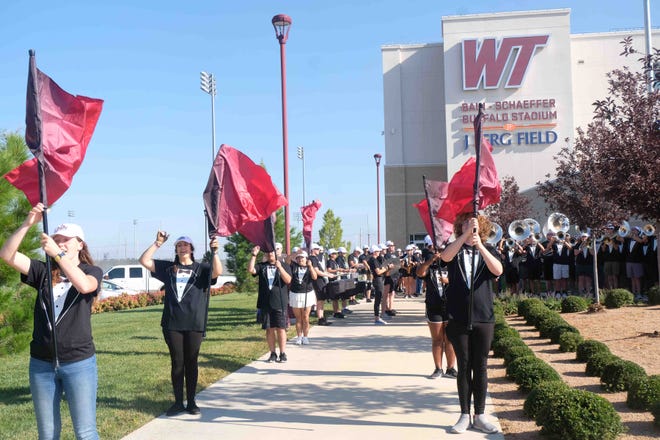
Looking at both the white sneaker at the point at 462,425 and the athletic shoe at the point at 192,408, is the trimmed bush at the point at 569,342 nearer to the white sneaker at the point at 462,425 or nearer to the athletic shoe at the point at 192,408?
the white sneaker at the point at 462,425

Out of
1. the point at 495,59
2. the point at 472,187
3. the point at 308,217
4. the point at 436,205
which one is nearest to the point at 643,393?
the point at 472,187

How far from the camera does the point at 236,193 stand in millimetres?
8047

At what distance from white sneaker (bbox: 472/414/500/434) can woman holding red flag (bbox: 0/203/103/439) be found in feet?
11.2

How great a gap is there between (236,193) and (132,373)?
12.3 ft

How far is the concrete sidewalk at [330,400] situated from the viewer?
6.54 meters

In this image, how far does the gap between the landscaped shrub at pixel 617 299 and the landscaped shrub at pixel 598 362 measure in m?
7.07

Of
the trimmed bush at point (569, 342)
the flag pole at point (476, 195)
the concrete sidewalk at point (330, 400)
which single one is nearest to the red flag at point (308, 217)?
the concrete sidewalk at point (330, 400)

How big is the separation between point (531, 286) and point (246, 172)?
15794mm

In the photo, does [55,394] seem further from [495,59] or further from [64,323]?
[495,59]

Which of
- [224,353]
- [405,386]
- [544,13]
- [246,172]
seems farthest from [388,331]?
[544,13]

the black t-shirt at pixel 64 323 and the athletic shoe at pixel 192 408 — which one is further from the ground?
the black t-shirt at pixel 64 323

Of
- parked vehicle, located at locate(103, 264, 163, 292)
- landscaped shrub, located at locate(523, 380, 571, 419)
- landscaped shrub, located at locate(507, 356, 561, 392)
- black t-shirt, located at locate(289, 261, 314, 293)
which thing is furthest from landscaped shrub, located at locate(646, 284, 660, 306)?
parked vehicle, located at locate(103, 264, 163, 292)

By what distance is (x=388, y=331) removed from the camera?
48.1 feet

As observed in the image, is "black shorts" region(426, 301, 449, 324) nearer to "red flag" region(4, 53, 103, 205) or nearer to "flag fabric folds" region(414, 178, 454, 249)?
"flag fabric folds" region(414, 178, 454, 249)
